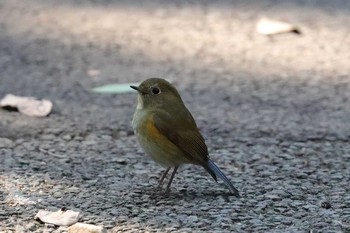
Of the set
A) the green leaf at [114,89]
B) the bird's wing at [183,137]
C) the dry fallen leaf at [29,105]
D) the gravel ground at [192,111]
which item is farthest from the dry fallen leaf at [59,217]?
the green leaf at [114,89]

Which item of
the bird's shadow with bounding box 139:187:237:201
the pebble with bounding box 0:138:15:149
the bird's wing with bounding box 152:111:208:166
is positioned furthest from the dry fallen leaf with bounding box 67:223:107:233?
the pebble with bounding box 0:138:15:149

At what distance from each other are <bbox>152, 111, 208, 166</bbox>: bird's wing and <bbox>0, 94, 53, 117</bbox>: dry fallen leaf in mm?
1539

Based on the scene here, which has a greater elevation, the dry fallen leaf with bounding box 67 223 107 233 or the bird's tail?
the bird's tail

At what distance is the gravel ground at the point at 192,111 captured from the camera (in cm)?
390

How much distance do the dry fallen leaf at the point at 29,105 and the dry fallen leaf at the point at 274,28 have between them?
2329 mm

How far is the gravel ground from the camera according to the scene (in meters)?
3.90

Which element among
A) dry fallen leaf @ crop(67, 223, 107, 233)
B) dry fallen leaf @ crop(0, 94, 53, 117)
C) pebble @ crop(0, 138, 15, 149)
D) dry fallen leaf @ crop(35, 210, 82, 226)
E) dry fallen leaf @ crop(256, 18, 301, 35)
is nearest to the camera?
dry fallen leaf @ crop(67, 223, 107, 233)

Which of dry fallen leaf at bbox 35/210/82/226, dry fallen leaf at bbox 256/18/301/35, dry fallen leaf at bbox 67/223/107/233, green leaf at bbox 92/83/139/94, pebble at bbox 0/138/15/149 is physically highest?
dry fallen leaf at bbox 256/18/301/35

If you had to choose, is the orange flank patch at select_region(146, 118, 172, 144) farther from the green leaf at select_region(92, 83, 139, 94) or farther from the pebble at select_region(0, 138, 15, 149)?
the green leaf at select_region(92, 83, 139, 94)

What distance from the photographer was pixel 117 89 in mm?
5996

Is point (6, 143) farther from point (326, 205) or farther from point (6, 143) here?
point (326, 205)

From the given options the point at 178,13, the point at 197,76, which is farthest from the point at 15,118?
the point at 178,13

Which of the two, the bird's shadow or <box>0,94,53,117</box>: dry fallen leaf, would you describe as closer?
the bird's shadow

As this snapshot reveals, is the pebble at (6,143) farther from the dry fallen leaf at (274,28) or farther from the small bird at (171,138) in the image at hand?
the dry fallen leaf at (274,28)
